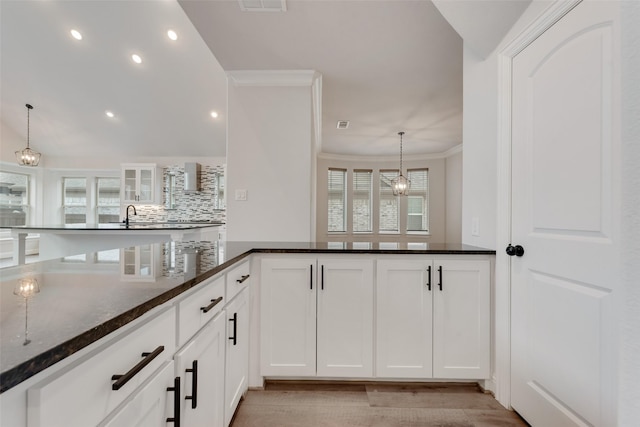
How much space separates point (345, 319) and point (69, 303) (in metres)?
1.52

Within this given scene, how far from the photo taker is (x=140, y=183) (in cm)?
725

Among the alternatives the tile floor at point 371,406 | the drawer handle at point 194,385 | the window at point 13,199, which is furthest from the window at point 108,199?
the drawer handle at point 194,385

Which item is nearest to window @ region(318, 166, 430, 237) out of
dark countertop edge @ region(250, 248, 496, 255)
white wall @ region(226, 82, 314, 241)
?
white wall @ region(226, 82, 314, 241)

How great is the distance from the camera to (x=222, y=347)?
4.50ft

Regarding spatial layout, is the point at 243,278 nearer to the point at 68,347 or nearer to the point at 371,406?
the point at 371,406

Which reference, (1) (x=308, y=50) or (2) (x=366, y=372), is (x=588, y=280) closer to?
(2) (x=366, y=372)

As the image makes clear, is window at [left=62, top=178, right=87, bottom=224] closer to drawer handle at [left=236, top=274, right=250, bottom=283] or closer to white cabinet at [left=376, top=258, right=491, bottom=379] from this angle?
drawer handle at [left=236, top=274, right=250, bottom=283]

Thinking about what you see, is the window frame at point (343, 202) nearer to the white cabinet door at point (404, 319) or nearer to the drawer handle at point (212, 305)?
the white cabinet door at point (404, 319)

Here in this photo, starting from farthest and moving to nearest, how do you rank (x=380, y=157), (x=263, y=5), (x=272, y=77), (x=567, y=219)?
(x=380, y=157), (x=272, y=77), (x=263, y=5), (x=567, y=219)

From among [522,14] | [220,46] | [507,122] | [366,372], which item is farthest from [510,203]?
[220,46]

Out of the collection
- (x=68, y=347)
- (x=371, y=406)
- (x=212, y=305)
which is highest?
(x=68, y=347)

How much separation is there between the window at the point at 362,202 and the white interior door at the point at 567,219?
5866 millimetres

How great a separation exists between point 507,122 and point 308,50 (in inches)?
70.0

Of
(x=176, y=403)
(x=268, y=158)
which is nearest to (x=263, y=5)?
(x=268, y=158)
